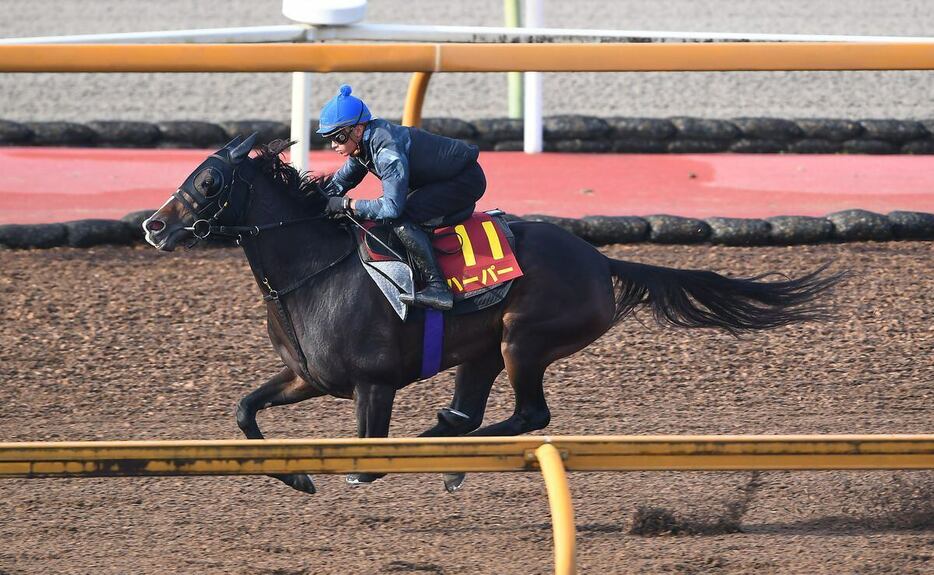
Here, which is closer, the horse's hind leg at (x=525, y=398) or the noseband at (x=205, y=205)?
the noseband at (x=205, y=205)

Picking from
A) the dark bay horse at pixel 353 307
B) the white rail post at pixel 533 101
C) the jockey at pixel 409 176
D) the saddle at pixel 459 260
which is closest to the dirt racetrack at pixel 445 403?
the dark bay horse at pixel 353 307

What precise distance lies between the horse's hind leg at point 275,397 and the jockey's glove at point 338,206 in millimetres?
691

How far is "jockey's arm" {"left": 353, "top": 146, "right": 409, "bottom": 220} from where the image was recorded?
5.38m

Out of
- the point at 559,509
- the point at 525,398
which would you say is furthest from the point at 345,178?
the point at 559,509

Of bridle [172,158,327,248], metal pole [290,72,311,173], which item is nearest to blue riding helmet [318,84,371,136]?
bridle [172,158,327,248]

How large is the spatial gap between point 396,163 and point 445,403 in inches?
75.9

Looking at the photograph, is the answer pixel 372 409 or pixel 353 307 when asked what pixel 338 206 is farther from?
pixel 372 409

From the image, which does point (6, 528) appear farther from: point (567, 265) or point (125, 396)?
point (567, 265)

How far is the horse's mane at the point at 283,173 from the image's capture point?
5566 millimetres

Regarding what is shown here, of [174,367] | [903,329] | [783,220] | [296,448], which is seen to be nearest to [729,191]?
[783,220]

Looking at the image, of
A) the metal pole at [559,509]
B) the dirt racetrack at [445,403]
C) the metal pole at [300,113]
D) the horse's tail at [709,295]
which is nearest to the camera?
the metal pole at [559,509]

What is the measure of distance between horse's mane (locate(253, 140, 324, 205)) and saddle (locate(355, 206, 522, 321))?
27 cm

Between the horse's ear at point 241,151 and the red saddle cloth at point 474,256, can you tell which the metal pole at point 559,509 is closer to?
the red saddle cloth at point 474,256

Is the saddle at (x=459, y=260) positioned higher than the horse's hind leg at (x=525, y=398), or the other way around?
the saddle at (x=459, y=260)
